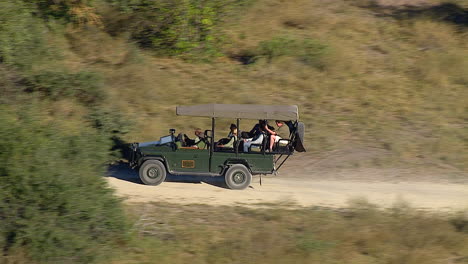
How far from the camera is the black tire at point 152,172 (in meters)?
13.9

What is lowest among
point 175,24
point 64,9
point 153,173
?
point 153,173

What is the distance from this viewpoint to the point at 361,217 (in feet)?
37.9

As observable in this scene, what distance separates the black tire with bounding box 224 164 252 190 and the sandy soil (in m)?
0.18

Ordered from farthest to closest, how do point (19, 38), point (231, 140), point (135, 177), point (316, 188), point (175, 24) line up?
point (175, 24) → point (19, 38) → point (135, 177) → point (316, 188) → point (231, 140)

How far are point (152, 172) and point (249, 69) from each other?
8.63 meters

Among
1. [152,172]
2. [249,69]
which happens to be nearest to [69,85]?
[152,172]

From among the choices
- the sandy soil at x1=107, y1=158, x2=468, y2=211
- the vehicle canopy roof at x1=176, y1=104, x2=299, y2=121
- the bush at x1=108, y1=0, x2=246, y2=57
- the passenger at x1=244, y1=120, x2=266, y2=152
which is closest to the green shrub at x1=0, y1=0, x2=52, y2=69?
the bush at x1=108, y1=0, x2=246, y2=57

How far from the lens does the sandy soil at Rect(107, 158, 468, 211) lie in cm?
1313

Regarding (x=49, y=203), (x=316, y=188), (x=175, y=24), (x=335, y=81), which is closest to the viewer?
(x=49, y=203)

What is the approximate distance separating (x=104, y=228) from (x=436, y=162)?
992cm

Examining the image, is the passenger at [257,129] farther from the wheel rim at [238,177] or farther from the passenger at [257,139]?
the wheel rim at [238,177]

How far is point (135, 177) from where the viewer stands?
575 inches

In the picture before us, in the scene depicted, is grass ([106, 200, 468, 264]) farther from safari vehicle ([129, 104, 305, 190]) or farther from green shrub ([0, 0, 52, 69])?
green shrub ([0, 0, 52, 69])

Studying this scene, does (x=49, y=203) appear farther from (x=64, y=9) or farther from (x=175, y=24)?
(x=64, y=9)
